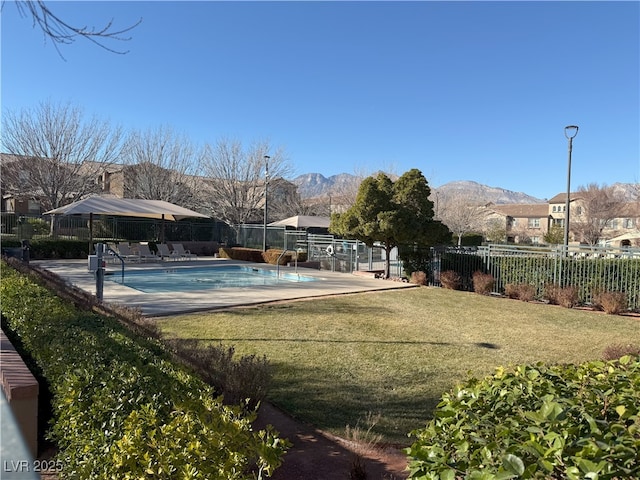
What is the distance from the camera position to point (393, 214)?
51.6ft

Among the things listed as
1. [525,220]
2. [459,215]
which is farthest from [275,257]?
[525,220]

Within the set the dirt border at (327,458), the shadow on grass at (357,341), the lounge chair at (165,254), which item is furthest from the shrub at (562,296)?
the lounge chair at (165,254)

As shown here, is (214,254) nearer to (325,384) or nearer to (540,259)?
(540,259)

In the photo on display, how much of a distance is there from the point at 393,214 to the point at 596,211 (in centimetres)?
3803

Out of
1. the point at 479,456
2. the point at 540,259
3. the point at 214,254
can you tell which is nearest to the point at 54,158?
the point at 214,254

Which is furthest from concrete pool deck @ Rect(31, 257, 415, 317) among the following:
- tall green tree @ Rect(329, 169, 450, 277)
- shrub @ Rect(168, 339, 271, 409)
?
shrub @ Rect(168, 339, 271, 409)

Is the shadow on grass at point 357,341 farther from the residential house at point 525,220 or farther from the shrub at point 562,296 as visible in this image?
the residential house at point 525,220

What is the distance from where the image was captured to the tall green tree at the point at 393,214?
617 inches

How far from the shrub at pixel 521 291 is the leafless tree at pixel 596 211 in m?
35.3

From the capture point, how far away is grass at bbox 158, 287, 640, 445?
4851 millimetres

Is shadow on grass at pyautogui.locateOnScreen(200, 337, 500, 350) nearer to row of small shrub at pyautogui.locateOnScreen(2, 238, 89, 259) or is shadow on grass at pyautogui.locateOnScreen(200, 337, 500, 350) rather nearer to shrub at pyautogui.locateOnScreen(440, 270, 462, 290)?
shrub at pyautogui.locateOnScreen(440, 270, 462, 290)

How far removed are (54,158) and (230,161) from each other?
1346 centimetres

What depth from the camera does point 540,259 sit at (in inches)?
509

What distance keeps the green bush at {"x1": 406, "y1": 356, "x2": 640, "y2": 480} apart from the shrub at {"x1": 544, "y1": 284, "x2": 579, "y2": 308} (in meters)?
10.7
